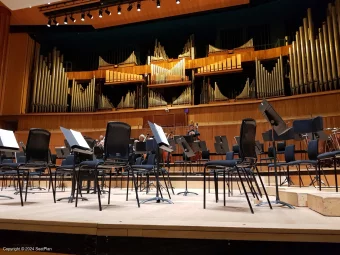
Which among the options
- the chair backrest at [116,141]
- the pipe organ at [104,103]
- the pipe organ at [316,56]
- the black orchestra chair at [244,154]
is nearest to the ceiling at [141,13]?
the pipe organ at [316,56]

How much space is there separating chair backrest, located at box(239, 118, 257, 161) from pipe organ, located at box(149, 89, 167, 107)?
756 cm

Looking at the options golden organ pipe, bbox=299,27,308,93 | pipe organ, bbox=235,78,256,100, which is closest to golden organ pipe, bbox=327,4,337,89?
golden organ pipe, bbox=299,27,308,93

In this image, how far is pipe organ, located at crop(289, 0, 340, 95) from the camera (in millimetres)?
8242

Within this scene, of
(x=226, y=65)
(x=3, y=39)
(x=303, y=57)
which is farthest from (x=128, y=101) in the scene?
(x=303, y=57)

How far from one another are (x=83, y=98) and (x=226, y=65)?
5.11 metres

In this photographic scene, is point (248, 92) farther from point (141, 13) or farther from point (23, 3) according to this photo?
point (23, 3)

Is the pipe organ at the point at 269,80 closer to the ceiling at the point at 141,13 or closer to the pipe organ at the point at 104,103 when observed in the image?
the ceiling at the point at 141,13

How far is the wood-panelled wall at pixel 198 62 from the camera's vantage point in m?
9.69

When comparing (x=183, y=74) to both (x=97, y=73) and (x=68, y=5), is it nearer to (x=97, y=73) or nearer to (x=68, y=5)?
(x=97, y=73)

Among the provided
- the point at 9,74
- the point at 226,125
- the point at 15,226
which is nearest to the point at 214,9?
the point at 226,125

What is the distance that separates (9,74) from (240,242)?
11.4 m

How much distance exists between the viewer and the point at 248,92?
9.86 metres

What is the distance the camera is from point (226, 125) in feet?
31.9

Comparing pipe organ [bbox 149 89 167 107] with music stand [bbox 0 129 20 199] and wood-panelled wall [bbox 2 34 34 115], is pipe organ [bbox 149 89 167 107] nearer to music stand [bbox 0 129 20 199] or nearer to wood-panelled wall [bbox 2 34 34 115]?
wood-panelled wall [bbox 2 34 34 115]
